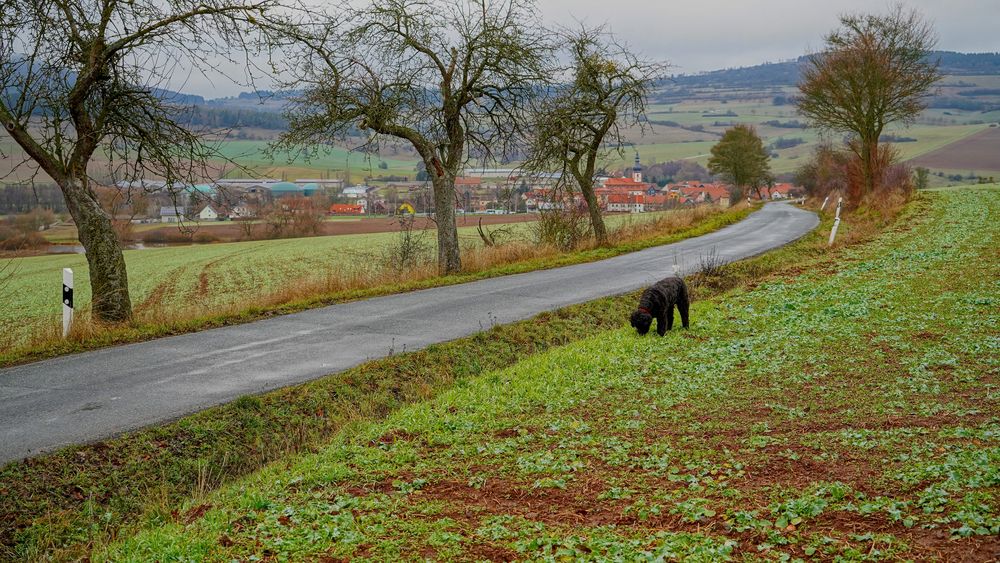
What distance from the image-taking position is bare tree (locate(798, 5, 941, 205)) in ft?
133

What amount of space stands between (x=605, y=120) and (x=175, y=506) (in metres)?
24.4

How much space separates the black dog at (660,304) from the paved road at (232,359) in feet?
10.0

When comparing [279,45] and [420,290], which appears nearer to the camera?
[279,45]

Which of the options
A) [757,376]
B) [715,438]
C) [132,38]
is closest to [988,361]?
[757,376]

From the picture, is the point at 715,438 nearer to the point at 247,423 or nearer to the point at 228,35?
the point at 247,423

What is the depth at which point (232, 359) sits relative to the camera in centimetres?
1111

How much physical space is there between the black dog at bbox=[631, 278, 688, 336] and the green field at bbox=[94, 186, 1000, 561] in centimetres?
39

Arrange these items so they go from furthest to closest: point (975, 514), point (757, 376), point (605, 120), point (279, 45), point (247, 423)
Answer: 1. point (605, 120)
2. point (279, 45)
3. point (757, 376)
4. point (247, 423)
5. point (975, 514)

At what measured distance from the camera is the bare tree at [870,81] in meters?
40.7

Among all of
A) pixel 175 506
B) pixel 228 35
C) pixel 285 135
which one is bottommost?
pixel 175 506

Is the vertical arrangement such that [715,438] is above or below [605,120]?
below

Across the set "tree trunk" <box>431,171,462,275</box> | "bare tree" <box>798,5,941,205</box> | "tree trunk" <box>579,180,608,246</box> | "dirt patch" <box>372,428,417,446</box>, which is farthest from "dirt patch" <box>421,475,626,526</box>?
"bare tree" <box>798,5,941,205</box>

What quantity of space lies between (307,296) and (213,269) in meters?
28.5

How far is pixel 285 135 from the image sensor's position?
19.0m
